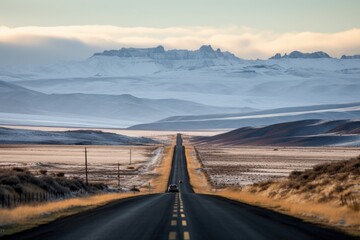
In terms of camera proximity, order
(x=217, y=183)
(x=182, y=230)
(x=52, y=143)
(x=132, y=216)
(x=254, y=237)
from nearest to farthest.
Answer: (x=254, y=237), (x=182, y=230), (x=132, y=216), (x=217, y=183), (x=52, y=143)

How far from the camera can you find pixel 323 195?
30.3m

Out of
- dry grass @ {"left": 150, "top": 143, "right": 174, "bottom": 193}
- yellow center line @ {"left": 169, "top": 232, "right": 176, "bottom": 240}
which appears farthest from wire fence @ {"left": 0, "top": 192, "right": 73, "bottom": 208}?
dry grass @ {"left": 150, "top": 143, "right": 174, "bottom": 193}

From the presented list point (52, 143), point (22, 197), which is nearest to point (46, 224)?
point (22, 197)

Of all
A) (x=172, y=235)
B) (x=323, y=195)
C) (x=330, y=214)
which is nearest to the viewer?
(x=172, y=235)

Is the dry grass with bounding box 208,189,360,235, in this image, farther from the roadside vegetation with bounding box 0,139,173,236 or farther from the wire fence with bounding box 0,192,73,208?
the wire fence with bounding box 0,192,73,208

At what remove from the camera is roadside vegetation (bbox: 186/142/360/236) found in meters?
22.8

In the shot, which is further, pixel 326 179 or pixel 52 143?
pixel 52 143

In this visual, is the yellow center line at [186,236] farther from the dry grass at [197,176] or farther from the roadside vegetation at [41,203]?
the dry grass at [197,176]

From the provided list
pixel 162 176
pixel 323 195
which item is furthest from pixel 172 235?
pixel 162 176

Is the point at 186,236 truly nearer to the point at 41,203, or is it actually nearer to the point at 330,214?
the point at 330,214

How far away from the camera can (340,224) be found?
2122 cm

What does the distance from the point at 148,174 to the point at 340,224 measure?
7511 cm

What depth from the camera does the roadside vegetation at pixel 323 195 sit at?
898 inches

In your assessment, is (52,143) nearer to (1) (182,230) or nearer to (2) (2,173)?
(2) (2,173)
